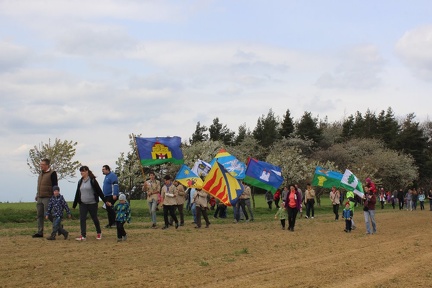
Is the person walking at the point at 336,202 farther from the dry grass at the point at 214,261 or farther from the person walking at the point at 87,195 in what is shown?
the person walking at the point at 87,195

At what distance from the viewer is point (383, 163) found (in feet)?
248

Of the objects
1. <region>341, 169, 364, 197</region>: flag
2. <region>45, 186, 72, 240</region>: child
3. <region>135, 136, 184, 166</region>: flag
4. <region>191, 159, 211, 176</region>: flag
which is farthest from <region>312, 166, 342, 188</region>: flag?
<region>45, 186, 72, 240</region>: child

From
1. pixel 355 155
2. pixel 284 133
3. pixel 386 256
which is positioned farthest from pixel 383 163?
pixel 386 256

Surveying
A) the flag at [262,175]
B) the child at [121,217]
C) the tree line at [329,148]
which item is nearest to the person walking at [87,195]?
the child at [121,217]

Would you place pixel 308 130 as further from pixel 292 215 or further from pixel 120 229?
pixel 120 229

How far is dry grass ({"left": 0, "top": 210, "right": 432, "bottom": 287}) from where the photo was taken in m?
9.95

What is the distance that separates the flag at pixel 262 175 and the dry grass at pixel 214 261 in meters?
8.76

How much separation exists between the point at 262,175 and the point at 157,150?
560 cm

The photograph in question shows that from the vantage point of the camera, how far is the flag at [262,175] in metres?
27.0

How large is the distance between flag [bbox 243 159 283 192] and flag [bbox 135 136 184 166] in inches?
166

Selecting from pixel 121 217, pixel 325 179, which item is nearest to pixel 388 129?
pixel 325 179

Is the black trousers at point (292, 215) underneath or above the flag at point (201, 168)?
underneath

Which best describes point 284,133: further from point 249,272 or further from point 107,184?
point 249,272

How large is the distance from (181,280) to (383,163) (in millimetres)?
69187
